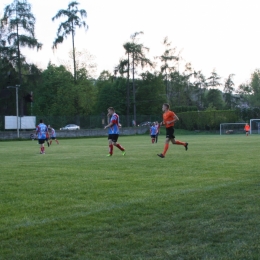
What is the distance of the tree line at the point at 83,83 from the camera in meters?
54.8

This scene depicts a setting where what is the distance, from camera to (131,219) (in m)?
5.84

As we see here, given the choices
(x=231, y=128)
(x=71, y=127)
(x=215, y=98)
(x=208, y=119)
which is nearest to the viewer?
(x=71, y=127)

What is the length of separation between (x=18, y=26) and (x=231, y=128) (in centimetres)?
3434

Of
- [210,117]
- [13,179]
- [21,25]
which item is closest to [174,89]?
[210,117]

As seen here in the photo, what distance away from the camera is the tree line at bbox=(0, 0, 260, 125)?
5481 centimetres

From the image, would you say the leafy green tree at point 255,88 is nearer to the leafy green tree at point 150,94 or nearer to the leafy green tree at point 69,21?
the leafy green tree at point 150,94

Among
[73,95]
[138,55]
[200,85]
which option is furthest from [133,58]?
[200,85]

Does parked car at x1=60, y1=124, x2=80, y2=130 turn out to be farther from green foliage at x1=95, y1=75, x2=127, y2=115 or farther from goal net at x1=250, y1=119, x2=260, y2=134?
goal net at x1=250, y1=119, x2=260, y2=134

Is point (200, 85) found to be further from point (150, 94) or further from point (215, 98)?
point (150, 94)

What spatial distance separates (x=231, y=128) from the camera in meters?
65.6

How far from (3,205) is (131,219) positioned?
94.5 inches

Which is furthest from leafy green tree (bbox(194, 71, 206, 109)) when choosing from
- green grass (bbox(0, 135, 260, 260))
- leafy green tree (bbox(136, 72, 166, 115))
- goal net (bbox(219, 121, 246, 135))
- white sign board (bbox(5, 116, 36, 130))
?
green grass (bbox(0, 135, 260, 260))

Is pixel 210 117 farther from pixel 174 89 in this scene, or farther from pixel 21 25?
pixel 21 25

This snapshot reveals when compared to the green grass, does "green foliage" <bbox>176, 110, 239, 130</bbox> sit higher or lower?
higher
